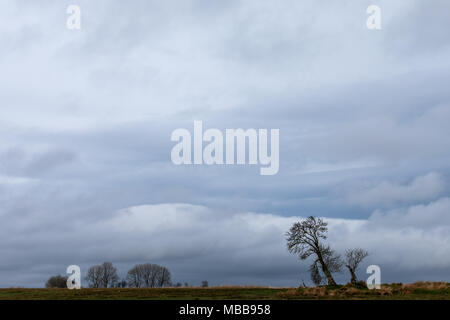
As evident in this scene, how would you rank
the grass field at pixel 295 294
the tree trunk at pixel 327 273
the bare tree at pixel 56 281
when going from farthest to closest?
the bare tree at pixel 56 281, the tree trunk at pixel 327 273, the grass field at pixel 295 294

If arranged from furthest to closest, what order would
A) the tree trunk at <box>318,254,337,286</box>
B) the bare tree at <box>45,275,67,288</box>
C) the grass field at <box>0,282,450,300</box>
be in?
the bare tree at <box>45,275,67,288</box> → the tree trunk at <box>318,254,337,286</box> → the grass field at <box>0,282,450,300</box>

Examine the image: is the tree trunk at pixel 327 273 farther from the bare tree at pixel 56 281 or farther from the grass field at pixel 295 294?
the bare tree at pixel 56 281

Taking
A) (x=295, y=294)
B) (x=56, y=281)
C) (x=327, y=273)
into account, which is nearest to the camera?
(x=295, y=294)

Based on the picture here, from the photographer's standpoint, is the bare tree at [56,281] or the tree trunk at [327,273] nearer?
the tree trunk at [327,273]

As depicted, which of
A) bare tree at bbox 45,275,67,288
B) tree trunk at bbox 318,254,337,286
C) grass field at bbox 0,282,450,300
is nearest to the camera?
grass field at bbox 0,282,450,300

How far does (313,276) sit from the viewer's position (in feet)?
224

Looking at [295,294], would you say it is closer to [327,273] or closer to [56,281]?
[327,273]

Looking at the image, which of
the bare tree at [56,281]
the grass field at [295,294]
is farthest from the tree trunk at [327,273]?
the bare tree at [56,281]

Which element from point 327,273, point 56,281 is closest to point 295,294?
point 327,273

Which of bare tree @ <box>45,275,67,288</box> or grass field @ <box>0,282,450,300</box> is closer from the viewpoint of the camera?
grass field @ <box>0,282,450,300</box>

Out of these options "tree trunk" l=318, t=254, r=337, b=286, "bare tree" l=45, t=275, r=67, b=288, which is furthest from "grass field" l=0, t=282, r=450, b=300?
"bare tree" l=45, t=275, r=67, b=288

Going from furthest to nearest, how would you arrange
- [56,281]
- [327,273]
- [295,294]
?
[56,281] < [327,273] < [295,294]

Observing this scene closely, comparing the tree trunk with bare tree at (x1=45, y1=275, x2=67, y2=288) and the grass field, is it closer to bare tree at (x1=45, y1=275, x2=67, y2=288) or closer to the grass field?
the grass field
